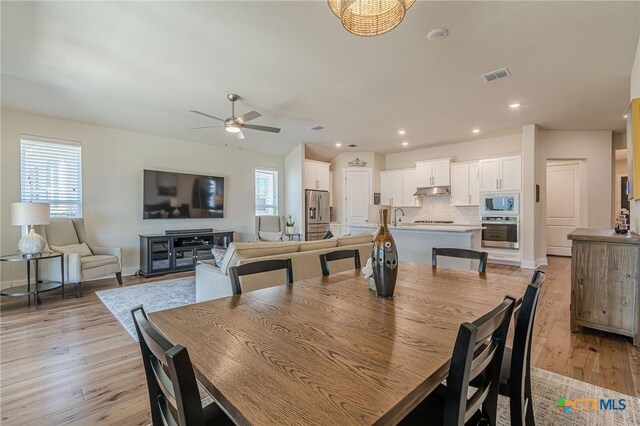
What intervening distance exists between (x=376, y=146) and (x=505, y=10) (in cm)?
482

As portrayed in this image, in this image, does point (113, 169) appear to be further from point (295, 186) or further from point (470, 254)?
point (470, 254)

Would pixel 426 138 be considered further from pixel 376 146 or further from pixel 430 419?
pixel 430 419

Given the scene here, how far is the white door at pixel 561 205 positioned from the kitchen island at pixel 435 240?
12.5 ft

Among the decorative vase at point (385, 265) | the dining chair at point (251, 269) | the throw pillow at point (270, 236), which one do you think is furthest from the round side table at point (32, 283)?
the decorative vase at point (385, 265)

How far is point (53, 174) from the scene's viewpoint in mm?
4633

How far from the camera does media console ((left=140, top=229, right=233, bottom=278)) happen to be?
16.7ft

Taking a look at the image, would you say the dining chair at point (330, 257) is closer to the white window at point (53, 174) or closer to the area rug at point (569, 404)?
the area rug at point (569, 404)

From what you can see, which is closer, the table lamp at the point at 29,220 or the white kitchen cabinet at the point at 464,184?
the table lamp at the point at 29,220

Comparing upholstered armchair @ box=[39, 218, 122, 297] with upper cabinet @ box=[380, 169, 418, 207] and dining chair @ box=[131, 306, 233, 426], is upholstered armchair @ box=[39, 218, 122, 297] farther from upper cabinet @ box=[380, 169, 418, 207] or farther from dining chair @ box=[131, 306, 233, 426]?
upper cabinet @ box=[380, 169, 418, 207]

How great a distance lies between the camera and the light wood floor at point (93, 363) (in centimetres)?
176

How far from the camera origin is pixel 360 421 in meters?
0.57

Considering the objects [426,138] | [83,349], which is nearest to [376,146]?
[426,138]

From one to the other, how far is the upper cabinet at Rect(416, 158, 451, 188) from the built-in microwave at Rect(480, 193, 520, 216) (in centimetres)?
92

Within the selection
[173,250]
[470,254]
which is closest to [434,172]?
[470,254]
